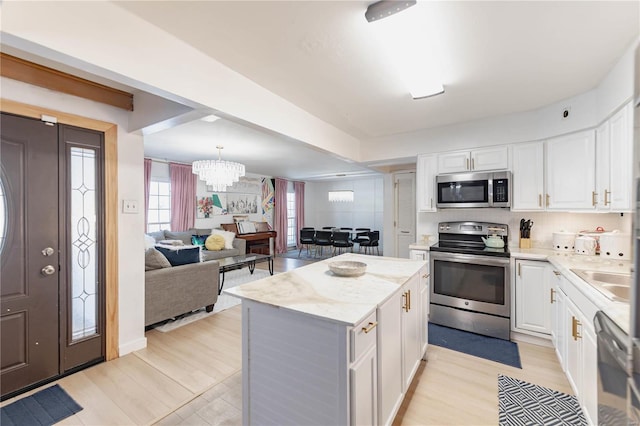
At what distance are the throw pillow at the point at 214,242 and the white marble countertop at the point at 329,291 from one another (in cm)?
434

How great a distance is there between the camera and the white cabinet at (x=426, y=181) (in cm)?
352

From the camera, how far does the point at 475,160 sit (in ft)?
10.7

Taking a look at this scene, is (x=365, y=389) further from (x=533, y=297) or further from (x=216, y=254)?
(x=216, y=254)

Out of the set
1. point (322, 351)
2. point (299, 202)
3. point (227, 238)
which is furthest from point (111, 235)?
point (299, 202)

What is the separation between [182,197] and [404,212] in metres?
4.94

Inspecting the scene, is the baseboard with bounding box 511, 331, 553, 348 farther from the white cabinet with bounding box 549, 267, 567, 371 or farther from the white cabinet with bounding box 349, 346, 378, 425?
the white cabinet with bounding box 349, 346, 378, 425

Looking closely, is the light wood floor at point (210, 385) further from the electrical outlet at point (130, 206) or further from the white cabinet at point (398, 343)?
the electrical outlet at point (130, 206)

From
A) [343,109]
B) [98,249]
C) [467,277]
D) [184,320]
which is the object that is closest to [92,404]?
[98,249]

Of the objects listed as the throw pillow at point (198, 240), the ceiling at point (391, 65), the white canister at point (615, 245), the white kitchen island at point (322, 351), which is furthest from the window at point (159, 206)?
the white canister at point (615, 245)

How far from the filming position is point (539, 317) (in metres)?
2.68

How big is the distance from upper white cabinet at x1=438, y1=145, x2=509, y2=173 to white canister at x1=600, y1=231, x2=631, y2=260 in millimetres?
1115

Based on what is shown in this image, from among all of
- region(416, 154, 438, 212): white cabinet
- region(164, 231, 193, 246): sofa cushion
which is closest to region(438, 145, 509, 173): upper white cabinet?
region(416, 154, 438, 212): white cabinet

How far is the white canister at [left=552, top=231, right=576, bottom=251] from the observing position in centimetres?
273

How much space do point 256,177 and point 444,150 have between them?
5759 millimetres
